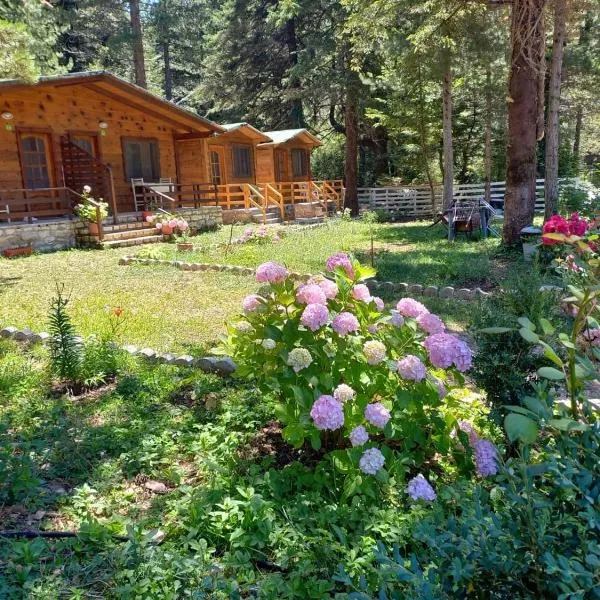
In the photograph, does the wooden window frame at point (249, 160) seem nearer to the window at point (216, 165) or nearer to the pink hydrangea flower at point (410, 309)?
the window at point (216, 165)

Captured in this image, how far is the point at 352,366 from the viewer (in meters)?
2.51

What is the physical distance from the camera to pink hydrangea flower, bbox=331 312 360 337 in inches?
96.2

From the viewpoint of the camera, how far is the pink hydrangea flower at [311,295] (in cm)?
251

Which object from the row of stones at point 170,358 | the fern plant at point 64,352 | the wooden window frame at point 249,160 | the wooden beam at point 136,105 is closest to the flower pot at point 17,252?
the wooden beam at point 136,105

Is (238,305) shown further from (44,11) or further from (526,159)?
(44,11)

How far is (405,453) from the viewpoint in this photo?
2.48 m

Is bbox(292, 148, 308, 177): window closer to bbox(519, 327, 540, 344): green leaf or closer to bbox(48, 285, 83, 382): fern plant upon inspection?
bbox(48, 285, 83, 382): fern plant

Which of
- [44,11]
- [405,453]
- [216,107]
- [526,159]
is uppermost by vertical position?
[44,11]

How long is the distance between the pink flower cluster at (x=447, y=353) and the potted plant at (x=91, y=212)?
10729 mm

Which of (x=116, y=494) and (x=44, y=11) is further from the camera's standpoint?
(x=44, y=11)

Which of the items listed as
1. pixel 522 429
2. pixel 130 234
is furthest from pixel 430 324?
pixel 130 234

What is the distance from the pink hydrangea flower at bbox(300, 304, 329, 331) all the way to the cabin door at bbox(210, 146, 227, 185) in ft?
59.7

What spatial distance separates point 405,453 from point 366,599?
54.1 inches

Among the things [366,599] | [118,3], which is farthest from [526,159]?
[118,3]
